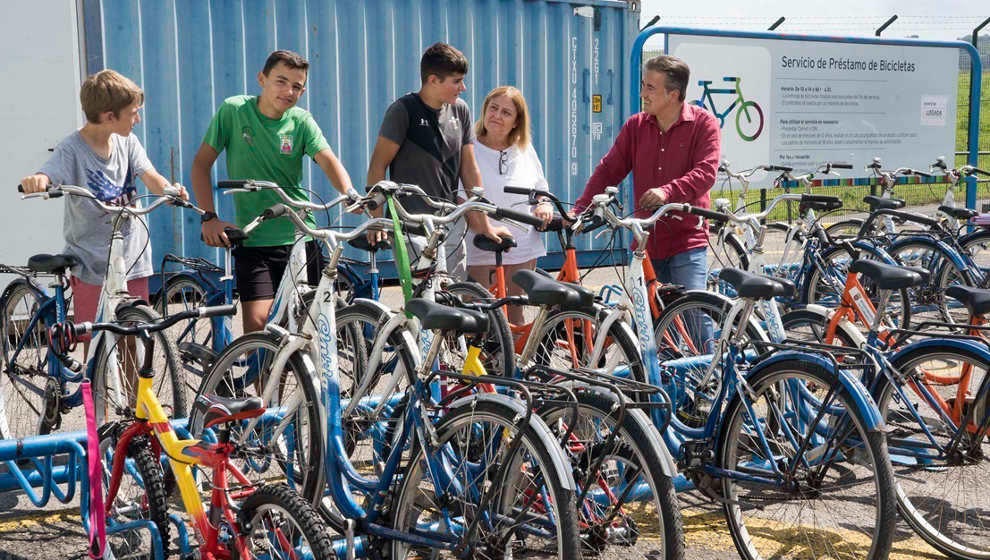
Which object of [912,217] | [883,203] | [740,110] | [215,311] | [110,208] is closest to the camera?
[215,311]

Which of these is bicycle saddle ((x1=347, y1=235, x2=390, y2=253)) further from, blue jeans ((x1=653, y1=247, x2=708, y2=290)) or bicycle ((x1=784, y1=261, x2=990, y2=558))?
bicycle ((x1=784, y1=261, x2=990, y2=558))

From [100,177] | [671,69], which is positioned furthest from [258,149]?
[671,69]

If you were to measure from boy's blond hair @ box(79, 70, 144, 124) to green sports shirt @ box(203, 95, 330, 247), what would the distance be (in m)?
0.43

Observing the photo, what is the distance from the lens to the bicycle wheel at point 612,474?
10.2 ft

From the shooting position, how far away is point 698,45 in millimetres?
9336

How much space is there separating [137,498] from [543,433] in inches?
56.1

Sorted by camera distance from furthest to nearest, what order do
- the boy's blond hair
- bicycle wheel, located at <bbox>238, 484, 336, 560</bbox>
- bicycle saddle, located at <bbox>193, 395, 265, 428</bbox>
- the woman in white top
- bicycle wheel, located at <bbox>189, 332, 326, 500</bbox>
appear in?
the woman in white top → the boy's blond hair → bicycle wheel, located at <bbox>189, 332, 326, 500</bbox> → bicycle saddle, located at <bbox>193, 395, 265, 428</bbox> → bicycle wheel, located at <bbox>238, 484, 336, 560</bbox>

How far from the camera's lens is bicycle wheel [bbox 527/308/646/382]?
4332mm

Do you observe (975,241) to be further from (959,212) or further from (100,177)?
(100,177)

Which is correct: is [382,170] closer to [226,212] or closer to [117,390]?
[117,390]

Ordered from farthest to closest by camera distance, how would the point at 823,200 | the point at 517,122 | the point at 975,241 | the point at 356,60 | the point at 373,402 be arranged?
1. the point at 356,60
2. the point at 975,241
3. the point at 517,122
4. the point at 823,200
5. the point at 373,402

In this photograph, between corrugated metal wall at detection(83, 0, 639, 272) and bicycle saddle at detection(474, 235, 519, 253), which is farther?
corrugated metal wall at detection(83, 0, 639, 272)

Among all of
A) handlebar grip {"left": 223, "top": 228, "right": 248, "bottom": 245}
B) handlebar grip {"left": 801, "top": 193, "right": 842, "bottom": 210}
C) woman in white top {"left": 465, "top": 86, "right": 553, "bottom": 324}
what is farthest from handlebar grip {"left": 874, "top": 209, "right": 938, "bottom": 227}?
handlebar grip {"left": 223, "top": 228, "right": 248, "bottom": 245}

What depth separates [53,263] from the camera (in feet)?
16.0
